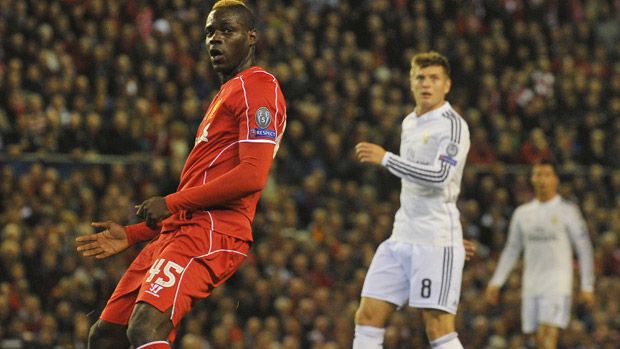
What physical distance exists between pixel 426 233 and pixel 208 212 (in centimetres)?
233

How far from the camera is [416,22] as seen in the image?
1891 cm

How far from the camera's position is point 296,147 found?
1520cm

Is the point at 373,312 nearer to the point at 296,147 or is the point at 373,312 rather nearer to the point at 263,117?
the point at 263,117

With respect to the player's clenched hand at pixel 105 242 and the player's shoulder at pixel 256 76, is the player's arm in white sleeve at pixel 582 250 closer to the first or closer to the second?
the player's shoulder at pixel 256 76

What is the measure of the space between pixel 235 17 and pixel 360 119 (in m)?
10.8

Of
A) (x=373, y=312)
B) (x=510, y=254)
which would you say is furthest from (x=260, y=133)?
(x=510, y=254)

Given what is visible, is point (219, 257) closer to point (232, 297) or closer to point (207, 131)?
point (207, 131)

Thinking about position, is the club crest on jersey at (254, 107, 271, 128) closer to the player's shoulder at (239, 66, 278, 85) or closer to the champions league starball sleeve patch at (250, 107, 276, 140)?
the champions league starball sleeve patch at (250, 107, 276, 140)

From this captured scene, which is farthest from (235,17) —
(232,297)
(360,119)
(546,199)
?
(360,119)

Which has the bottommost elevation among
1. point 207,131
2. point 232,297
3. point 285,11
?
point 232,297

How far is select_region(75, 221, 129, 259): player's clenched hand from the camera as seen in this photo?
18.5 ft

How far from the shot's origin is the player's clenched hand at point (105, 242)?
18.5ft

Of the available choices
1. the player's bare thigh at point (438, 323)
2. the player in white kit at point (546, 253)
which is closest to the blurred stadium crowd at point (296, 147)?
the player in white kit at point (546, 253)

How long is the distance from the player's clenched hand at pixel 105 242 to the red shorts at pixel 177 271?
143mm
